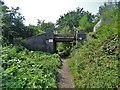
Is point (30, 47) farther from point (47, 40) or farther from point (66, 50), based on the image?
point (66, 50)

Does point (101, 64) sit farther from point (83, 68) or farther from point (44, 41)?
point (44, 41)

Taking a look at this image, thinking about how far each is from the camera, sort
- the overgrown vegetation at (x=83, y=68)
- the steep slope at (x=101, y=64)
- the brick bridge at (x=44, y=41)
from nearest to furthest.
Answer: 1. the overgrown vegetation at (x=83, y=68)
2. the steep slope at (x=101, y=64)
3. the brick bridge at (x=44, y=41)

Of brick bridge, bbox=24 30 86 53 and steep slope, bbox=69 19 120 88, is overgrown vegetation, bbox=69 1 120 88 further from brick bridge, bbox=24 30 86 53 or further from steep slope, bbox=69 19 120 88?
brick bridge, bbox=24 30 86 53

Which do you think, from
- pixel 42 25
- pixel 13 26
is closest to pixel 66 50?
pixel 13 26

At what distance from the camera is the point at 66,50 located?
13.2m

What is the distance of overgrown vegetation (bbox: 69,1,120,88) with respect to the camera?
4.34 metres

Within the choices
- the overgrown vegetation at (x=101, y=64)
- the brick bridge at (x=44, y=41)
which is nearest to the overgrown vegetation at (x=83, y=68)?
the overgrown vegetation at (x=101, y=64)

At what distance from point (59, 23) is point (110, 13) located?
1116 centimetres

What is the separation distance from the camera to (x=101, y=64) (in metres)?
5.29

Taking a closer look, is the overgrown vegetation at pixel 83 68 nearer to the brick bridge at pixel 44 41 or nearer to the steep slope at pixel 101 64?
the steep slope at pixel 101 64

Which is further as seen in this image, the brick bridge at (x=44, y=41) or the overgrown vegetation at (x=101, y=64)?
the brick bridge at (x=44, y=41)

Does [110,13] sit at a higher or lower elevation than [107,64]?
higher

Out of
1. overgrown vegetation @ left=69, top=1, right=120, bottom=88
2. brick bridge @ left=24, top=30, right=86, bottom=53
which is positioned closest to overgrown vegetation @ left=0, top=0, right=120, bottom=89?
overgrown vegetation @ left=69, top=1, right=120, bottom=88

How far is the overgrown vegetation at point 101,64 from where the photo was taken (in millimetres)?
4342
